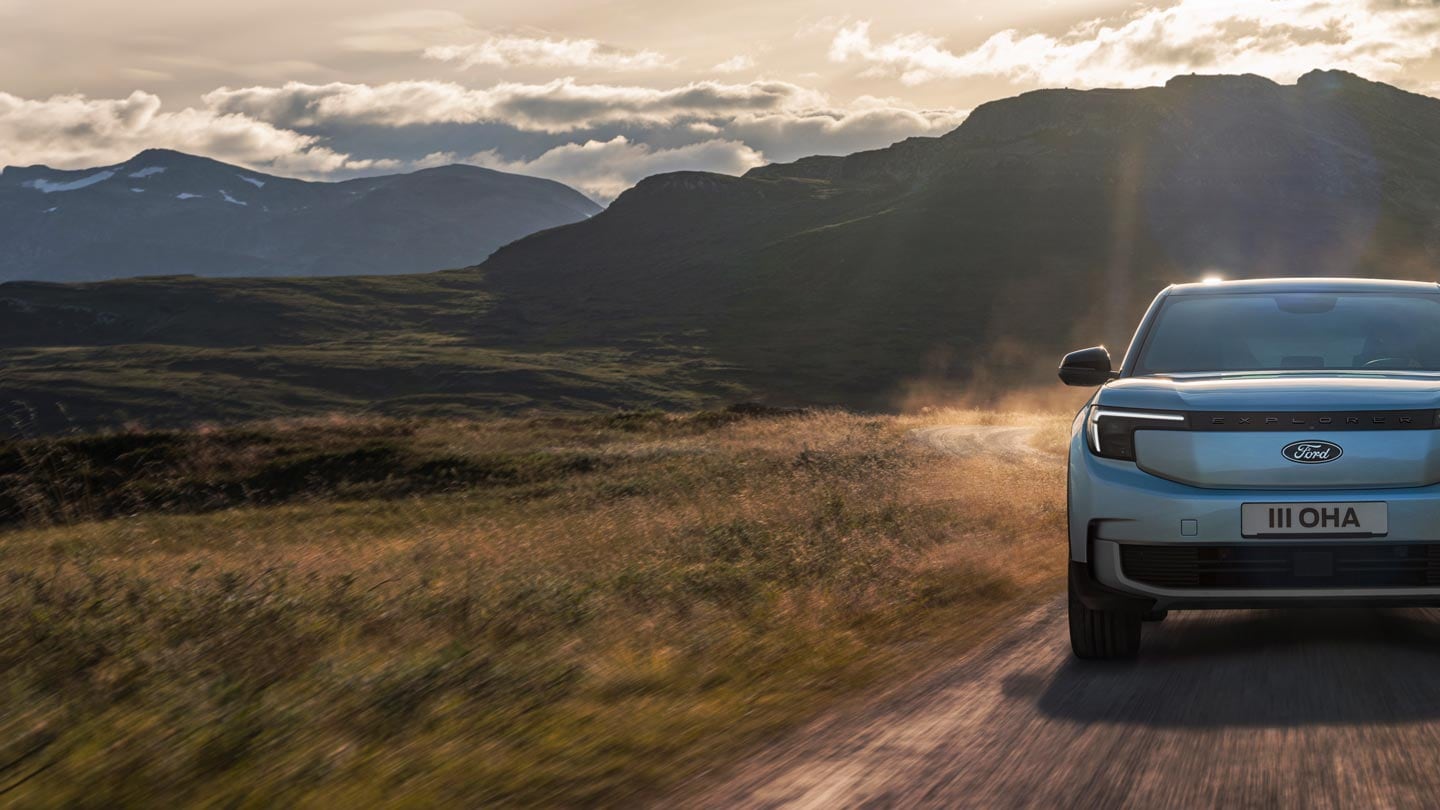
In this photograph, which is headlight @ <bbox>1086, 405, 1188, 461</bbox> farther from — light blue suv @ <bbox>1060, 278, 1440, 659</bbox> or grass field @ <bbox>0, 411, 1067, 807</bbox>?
grass field @ <bbox>0, 411, 1067, 807</bbox>

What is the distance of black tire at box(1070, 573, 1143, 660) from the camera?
6.27 metres

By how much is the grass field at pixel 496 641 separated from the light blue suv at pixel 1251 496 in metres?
1.25

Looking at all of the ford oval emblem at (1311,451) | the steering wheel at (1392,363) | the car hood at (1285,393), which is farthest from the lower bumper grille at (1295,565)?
the steering wheel at (1392,363)

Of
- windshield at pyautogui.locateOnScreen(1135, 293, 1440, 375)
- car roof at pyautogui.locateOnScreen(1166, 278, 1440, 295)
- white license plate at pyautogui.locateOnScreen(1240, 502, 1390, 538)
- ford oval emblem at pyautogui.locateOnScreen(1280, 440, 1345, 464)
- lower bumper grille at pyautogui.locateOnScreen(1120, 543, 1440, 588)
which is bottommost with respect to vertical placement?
lower bumper grille at pyautogui.locateOnScreen(1120, 543, 1440, 588)

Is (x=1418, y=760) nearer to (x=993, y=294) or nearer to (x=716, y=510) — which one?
(x=716, y=510)

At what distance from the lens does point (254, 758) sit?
4570 mm

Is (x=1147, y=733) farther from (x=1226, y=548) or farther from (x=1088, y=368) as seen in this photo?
(x=1088, y=368)

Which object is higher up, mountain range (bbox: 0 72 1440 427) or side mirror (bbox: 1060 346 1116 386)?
side mirror (bbox: 1060 346 1116 386)

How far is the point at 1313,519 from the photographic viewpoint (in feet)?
18.2

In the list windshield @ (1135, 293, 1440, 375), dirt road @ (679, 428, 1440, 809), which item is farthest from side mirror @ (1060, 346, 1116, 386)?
dirt road @ (679, 428, 1440, 809)

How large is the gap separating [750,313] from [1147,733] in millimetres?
159889

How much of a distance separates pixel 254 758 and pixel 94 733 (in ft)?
2.31

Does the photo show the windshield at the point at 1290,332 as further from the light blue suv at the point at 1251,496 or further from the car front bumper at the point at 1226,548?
the car front bumper at the point at 1226,548

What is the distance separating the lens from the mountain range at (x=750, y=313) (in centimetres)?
11825
